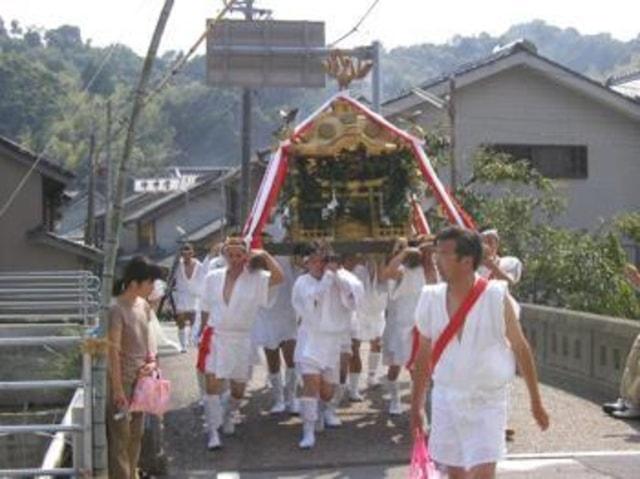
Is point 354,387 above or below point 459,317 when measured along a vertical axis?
below

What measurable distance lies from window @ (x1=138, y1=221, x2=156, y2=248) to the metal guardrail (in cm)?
3153

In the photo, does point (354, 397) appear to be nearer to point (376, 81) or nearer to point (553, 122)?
point (376, 81)

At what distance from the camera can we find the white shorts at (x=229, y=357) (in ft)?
32.0

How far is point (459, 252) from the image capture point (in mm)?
5598

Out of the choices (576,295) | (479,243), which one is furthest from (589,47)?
(479,243)

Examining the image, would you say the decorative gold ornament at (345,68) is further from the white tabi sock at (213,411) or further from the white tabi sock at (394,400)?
the white tabi sock at (213,411)

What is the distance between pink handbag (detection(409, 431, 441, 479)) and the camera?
5672 millimetres

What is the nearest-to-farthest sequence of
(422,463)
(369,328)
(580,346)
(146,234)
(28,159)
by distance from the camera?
1. (422,463)
2. (369,328)
3. (580,346)
4. (28,159)
5. (146,234)

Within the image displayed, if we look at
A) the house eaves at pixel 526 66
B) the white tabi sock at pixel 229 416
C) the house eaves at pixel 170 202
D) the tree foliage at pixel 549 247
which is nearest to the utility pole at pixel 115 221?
the white tabi sock at pixel 229 416

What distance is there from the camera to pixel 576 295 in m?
16.7

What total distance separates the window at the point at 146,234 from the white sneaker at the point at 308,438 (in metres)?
40.9

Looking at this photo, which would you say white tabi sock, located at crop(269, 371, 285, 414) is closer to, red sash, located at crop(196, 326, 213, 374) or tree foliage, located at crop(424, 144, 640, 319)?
red sash, located at crop(196, 326, 213, 374)

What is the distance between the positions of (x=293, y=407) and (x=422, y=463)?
5793mm

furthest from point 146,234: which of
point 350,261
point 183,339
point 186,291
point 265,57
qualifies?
point 350,261
